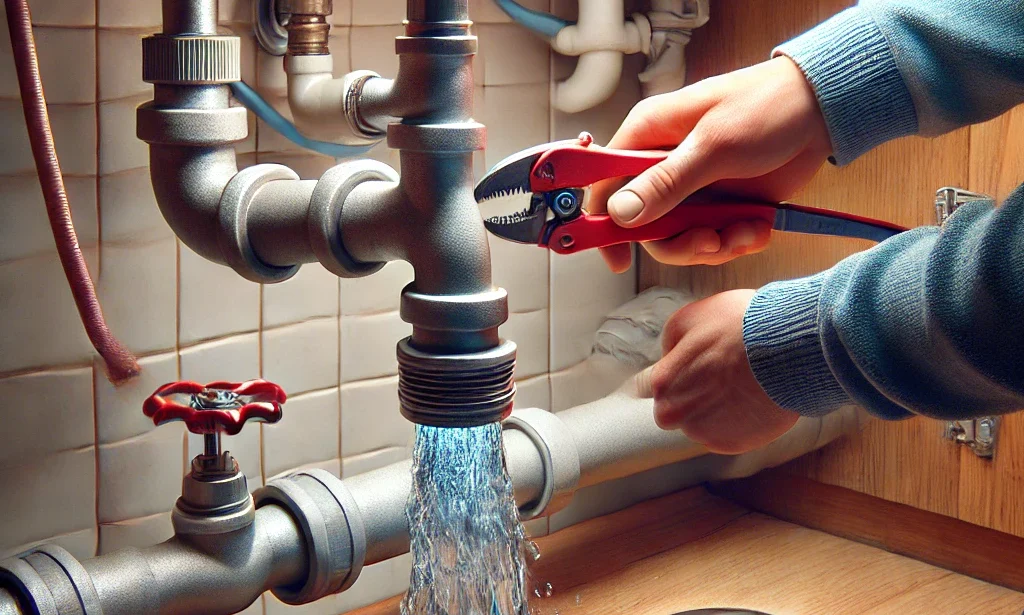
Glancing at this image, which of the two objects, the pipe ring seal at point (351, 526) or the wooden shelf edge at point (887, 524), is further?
the wooden shelf edge at point (887, 524)

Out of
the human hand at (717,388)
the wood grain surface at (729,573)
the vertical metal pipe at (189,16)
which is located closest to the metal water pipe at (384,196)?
the vertical metal pipe at (189,16)

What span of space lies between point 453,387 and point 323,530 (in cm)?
22

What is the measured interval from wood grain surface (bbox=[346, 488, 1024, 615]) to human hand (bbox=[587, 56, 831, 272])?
1.17 ft

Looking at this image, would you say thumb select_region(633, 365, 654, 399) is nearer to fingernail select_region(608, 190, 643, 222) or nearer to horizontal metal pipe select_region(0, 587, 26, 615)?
fingernail select_region(608, 190, 643, 222)

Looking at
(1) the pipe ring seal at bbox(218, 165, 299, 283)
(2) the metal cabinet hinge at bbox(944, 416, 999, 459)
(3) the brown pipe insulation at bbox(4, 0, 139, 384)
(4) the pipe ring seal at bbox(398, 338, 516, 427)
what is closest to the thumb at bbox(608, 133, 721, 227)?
(4) the pipe ring seal at bbox(398, 338, 516, 427)

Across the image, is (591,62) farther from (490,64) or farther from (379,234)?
(379,234)

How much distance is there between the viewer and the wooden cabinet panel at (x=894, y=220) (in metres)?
0.92

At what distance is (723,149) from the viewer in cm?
Result: 61

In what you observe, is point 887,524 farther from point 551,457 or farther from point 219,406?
point 219,406

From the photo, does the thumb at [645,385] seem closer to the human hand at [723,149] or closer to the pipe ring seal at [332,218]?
the human hand at [723,149]

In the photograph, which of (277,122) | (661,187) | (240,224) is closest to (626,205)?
(661,187)

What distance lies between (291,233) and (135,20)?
0.24 meters

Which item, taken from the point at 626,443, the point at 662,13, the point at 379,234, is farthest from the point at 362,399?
the point at 662,13

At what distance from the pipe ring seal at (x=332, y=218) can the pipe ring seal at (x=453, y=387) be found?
0.28ft
